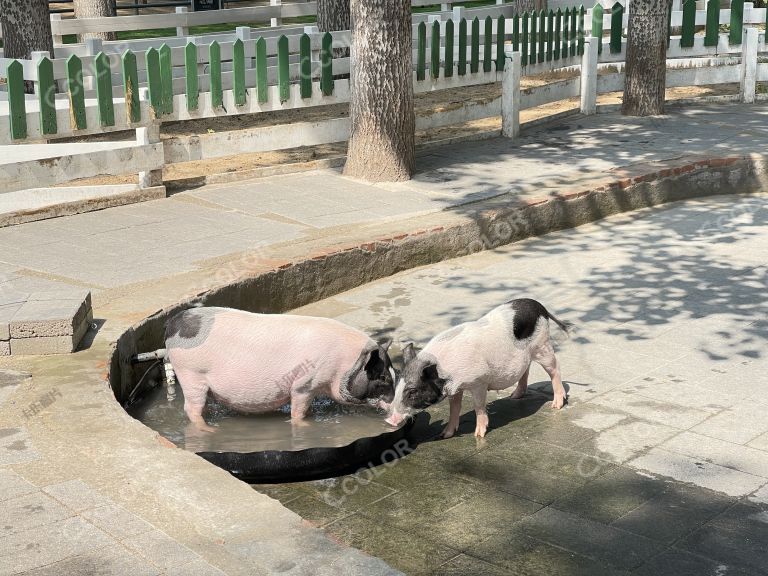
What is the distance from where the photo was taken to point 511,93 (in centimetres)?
1420

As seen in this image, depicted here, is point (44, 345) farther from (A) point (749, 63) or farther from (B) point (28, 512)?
(A) point (749, 63)

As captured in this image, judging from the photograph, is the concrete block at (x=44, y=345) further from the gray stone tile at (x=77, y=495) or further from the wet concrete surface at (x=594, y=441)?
the gray stone tile at (x=77, y=495)

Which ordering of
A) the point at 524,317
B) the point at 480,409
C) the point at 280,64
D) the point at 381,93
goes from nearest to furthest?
the point at 480,409 < the point at 524,317 < the point at 381,93 < the point at 280,64

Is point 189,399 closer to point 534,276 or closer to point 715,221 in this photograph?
point 534,276

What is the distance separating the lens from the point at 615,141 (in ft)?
46.1

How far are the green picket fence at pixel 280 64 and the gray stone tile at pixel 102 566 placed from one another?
6.64 metres

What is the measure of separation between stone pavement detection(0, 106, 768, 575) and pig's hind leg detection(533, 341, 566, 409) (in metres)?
0.11

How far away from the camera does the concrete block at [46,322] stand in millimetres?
6562

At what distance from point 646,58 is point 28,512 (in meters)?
12.7

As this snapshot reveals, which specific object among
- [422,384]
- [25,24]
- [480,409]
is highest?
[25,24]

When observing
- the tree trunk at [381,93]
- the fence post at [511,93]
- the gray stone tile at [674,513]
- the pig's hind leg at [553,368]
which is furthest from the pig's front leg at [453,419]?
the fence post at [511,93]

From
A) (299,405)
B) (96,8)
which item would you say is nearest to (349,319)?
(299,405)

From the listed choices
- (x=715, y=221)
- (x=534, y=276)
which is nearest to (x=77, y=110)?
(x=534, y=276)

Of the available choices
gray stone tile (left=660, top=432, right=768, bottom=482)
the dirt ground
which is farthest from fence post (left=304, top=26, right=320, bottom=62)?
gray stone tile (left=660, top=432, right=768, bottom=482)
